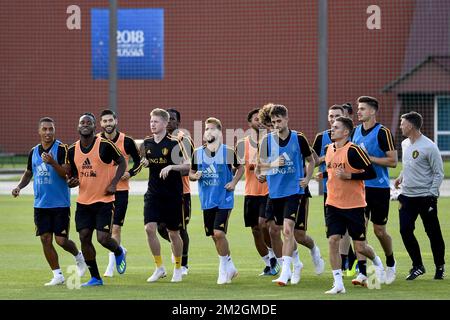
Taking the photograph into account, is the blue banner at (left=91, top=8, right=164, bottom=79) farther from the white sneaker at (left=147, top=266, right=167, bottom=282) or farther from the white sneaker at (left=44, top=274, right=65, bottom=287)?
the white sneaker at (left=44, top=274, right=65, bottom=287)

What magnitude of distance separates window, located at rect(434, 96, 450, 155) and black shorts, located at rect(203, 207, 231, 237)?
96.5 ft

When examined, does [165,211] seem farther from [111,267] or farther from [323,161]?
[323,161]

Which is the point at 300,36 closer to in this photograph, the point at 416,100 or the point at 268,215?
the point at 416,100

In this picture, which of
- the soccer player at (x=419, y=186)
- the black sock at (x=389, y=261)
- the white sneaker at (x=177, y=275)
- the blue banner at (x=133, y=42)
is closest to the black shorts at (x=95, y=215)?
the white sneaker at (x=177, y=275)

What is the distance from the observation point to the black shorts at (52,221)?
42.9ft

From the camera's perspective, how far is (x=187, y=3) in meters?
45.1

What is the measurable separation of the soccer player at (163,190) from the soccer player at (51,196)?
3.70ft

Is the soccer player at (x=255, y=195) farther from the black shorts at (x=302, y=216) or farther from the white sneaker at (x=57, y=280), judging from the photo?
the white sneaker at (x=57, y=280)

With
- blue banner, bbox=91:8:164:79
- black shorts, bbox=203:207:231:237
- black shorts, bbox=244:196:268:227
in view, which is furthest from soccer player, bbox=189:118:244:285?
blue banner, bbox=91:8:164:79

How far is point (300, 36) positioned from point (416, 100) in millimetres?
5484

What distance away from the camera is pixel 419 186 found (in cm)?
1363

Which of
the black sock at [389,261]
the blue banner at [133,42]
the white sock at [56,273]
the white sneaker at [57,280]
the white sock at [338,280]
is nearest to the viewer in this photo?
the white sock at [338,280]

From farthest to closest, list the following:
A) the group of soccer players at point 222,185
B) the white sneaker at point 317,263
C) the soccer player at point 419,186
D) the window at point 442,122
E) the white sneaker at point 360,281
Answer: the window at point 442,122, the white sneaker at point 317,263, the soccer player at point 419,186, the white sneaker at point 360,281, the group of soccer players at point 222,185
